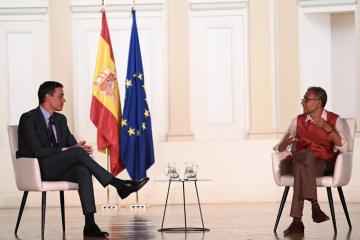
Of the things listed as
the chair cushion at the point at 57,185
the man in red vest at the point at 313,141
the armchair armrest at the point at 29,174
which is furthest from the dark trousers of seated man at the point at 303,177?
Result: the armchair armrest at the point at 29,174

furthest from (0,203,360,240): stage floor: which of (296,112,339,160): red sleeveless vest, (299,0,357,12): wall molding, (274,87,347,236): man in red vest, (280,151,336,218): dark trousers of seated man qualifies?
(299,0,357,12): wall molding

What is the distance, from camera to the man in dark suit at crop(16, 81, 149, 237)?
254 inches

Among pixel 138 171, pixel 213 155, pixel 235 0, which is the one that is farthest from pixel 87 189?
pixel 235 0

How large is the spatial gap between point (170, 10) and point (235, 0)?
784mm

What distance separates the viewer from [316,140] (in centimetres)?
678

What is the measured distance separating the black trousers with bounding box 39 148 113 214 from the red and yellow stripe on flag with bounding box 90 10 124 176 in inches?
106

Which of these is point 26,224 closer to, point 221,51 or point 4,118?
point 4,118

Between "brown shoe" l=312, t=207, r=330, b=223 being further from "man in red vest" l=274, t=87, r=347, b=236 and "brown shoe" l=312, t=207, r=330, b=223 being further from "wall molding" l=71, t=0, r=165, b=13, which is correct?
"wall molding" l=71, t=0, r=165, b=13

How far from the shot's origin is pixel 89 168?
6.52 m

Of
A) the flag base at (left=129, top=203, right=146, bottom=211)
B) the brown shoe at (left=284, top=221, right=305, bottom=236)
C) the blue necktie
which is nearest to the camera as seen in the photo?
the brown shoe at (left=284, top=221, right=305, bottom=236)

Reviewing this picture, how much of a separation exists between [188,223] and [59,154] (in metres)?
1.48

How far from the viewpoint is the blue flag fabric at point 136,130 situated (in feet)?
30.8

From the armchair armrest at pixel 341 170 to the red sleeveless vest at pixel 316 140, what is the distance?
111mm

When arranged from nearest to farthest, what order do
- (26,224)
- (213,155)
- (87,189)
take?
(87,189)
(26,224)
(213,155)
